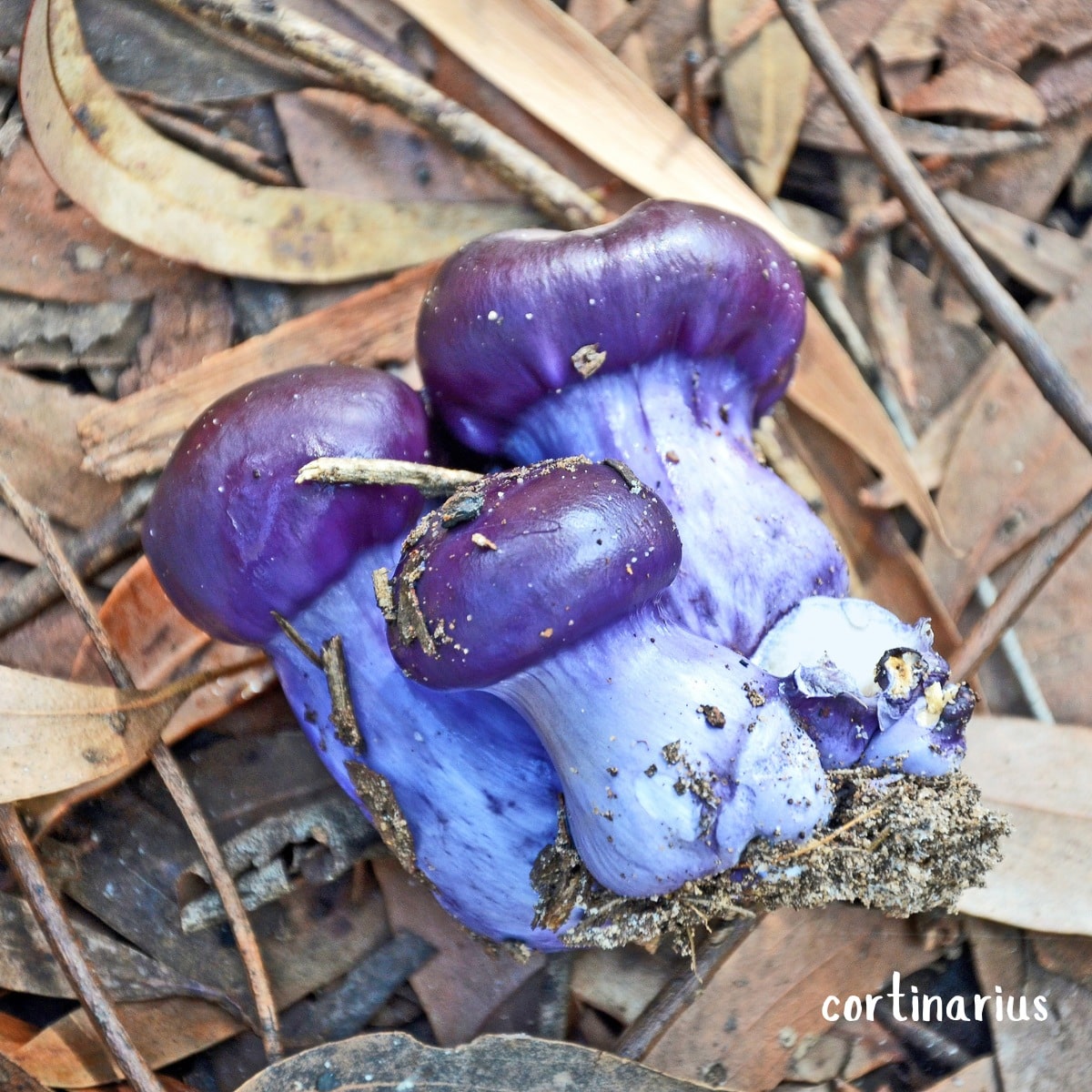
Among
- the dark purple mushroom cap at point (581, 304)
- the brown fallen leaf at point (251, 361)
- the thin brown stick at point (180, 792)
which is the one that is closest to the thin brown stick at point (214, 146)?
the brown fallen leaf at point (251, 361)

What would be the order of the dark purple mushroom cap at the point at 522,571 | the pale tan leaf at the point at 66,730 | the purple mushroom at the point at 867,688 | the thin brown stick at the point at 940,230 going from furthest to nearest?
the thin brown stick at the point at 940,230 < the pale tan leaf at the point at 66,730 < the purple mushroom at the point at 867,688 < the dark purple mushroom cap at the point at 522,571

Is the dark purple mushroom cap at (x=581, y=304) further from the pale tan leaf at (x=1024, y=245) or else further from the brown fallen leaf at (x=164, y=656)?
the pale tan leaf at (x=1024, y=245)

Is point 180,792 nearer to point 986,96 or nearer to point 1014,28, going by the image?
point 986,96

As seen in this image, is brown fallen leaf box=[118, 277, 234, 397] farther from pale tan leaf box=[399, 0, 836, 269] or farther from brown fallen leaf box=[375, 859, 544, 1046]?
brown fallen leaf box=[375, 859, 544, 1046]

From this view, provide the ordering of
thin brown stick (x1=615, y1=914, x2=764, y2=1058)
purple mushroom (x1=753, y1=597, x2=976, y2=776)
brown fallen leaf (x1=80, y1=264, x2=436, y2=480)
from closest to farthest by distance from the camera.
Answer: purple mushroom (x1=753, y1=597, x2=976, y2=776) < thin brown stick (x1=615, y1=914, x2=764, y2=1058) < brown fallen leaf (x1=80, y1=264, x2=436, y2=480)

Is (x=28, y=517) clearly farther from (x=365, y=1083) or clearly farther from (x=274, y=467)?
(x=365, y=1083)

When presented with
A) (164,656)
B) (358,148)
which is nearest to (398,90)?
(358,148)

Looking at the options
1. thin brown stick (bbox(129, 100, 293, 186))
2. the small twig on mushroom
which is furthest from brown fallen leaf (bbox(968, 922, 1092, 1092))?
thin brown stick (bbox(129, 100, 293, 186))
